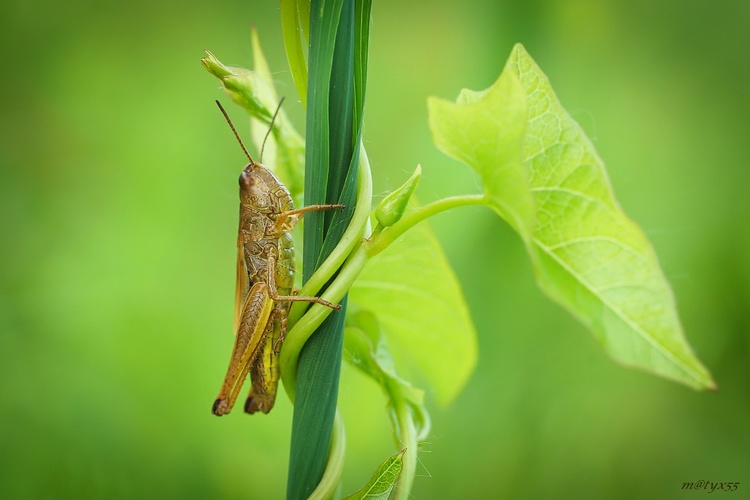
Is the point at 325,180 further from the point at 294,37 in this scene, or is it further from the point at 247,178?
→ the point at 247,178

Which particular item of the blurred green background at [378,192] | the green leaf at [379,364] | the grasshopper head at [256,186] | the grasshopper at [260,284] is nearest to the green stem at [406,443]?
the green leaf at [379,364]

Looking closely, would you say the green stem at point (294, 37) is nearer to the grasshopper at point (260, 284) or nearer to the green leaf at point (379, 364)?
the grasshopper at point (260, 284)

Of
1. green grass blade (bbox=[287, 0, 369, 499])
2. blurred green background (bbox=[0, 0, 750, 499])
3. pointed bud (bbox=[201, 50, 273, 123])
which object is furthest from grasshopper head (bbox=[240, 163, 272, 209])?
blurred green background (bbox=[0, 0, 750, 499])

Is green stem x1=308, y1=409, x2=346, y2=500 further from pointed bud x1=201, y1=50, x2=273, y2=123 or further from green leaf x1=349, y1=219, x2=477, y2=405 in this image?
pointed bud x1=201, y1=50, x2=273, y2=123

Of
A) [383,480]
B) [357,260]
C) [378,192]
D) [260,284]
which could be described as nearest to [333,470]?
[383,480]

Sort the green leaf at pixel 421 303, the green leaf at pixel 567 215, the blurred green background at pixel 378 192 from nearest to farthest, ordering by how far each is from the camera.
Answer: the green leaf at pixel 567 215
the green leaf at pixel 421 303
the blurred green background at pixel 378 192
